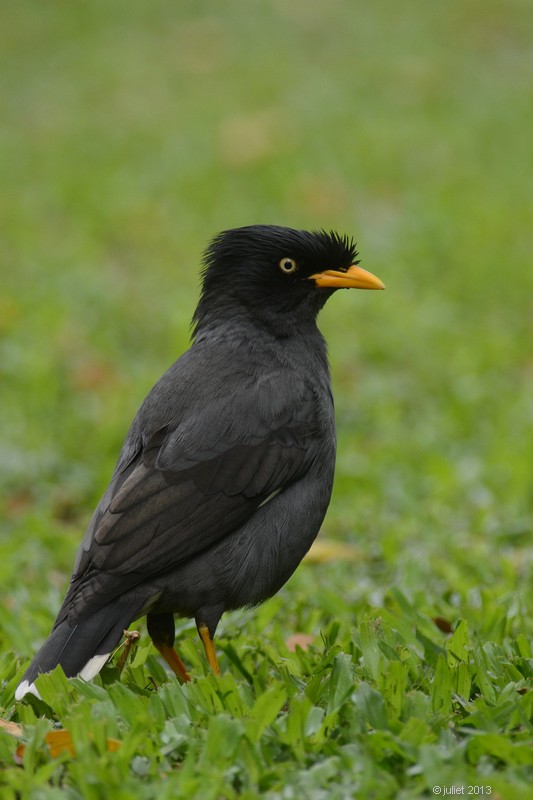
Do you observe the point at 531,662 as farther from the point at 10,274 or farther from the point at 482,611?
the point at 10,274

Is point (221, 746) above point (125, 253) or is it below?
below

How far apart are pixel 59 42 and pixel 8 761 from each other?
1589cm

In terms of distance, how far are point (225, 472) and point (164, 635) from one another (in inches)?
30.5

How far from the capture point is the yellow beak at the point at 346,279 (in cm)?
458

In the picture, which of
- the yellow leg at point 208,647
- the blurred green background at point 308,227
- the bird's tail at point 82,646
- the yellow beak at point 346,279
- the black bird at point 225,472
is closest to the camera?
the bird's tail at point 82,646

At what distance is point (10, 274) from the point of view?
10359mm

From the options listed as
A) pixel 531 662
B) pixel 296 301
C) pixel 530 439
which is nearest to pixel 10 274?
pixel 530 439

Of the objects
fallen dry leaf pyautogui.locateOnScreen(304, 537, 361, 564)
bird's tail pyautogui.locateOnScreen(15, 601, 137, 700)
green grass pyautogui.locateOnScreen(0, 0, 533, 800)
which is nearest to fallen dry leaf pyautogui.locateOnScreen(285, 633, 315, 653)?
green grass pyautogui.locateOnScreen(0, 0, 533, 800)

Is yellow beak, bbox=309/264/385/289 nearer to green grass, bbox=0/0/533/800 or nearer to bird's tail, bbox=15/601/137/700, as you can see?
green grass, bbox=0/0/533/800

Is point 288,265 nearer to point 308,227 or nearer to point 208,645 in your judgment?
point 208,645

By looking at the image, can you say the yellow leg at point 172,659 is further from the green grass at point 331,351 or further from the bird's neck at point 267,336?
the bird's neck at point 267,336

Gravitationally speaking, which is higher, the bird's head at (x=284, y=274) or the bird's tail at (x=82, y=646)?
the bird's head at (x=284, y=274)

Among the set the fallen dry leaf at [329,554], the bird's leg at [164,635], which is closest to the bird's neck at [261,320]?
the bird's leg at [164,635]

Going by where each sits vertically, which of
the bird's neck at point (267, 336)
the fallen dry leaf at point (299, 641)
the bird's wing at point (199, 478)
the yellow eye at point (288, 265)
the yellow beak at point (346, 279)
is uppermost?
the yellow eye at point (288, 265)
